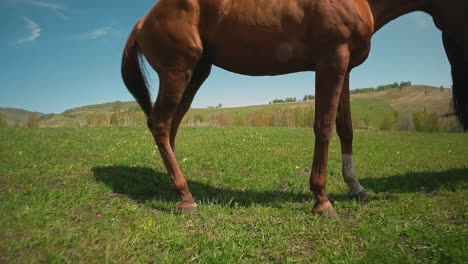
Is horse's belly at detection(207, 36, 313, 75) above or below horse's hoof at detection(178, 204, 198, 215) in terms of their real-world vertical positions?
above

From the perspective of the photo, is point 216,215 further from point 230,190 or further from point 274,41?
point 274,41

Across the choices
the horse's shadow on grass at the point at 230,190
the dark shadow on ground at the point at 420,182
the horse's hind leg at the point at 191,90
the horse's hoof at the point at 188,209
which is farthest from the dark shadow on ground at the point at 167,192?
the dark shadow on ground at the point at 420,182

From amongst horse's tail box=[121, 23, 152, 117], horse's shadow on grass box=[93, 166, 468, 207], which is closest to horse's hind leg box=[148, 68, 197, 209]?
horse's shadow on grass box=[93, 166, 468, 207]

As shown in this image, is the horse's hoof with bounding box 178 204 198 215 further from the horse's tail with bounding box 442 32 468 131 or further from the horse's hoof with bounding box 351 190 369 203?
the horse's tail with bounding box 442 32 468 131

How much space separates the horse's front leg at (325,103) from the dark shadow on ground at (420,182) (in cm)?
167

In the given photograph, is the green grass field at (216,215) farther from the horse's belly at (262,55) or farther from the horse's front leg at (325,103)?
the horse's belly at (262,55)

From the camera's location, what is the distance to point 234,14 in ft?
10.5

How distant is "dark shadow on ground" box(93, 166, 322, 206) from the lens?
12.3 ft

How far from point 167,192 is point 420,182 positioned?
4.30 meters

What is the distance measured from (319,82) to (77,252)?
2.83m

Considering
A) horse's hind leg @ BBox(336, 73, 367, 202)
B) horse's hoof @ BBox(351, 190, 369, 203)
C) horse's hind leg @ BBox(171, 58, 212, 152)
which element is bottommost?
horse's hoof @ BBox(351, 190, 369, 203)

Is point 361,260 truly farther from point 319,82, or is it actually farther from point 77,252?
point 77,252

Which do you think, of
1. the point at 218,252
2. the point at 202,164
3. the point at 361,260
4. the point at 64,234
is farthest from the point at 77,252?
the point at 202,164

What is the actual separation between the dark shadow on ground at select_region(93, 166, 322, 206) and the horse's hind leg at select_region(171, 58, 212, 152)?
74 centimetres
